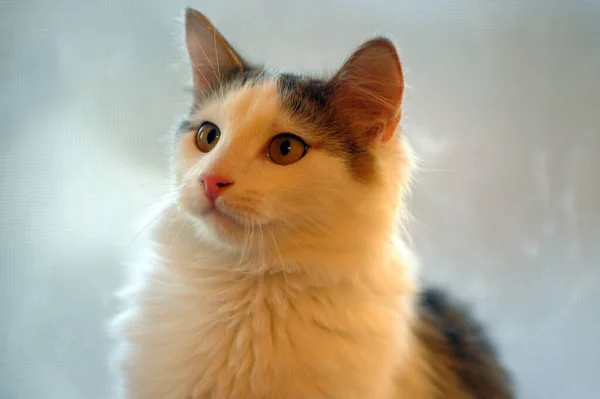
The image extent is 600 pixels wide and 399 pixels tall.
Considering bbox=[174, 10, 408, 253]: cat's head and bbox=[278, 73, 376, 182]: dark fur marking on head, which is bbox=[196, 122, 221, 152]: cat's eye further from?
bbox=[278, 73, 376, 182]: dark fur marking on head

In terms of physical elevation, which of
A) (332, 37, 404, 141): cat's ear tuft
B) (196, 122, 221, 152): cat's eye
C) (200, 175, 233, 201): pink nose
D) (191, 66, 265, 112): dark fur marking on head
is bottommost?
(200, 175, 233, 201): pink nose

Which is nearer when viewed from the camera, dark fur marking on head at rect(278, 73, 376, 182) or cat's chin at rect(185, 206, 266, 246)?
cat's chin at rect(185, 206, 266, 246)

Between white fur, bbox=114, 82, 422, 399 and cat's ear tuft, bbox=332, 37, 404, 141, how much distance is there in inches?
2.0

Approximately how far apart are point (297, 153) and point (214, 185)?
0.63 ft

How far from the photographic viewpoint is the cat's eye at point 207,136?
109 cm

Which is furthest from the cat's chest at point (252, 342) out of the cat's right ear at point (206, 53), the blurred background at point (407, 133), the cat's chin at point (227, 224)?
the cat's right ear at point (206, 53)

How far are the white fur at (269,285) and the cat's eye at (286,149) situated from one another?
0.06 feet

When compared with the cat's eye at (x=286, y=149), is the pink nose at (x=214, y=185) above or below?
below

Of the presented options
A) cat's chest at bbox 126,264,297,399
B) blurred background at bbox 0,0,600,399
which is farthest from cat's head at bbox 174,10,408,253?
blurred background at bbox 0,0,600,399

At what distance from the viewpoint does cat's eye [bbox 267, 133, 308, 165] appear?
3.24 feet

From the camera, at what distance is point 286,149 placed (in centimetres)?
100

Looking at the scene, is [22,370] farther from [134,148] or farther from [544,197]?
[544,197]

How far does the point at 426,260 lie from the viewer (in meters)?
1.65

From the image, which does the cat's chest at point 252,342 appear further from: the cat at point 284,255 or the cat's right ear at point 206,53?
the cat's right ear at point 206,53
